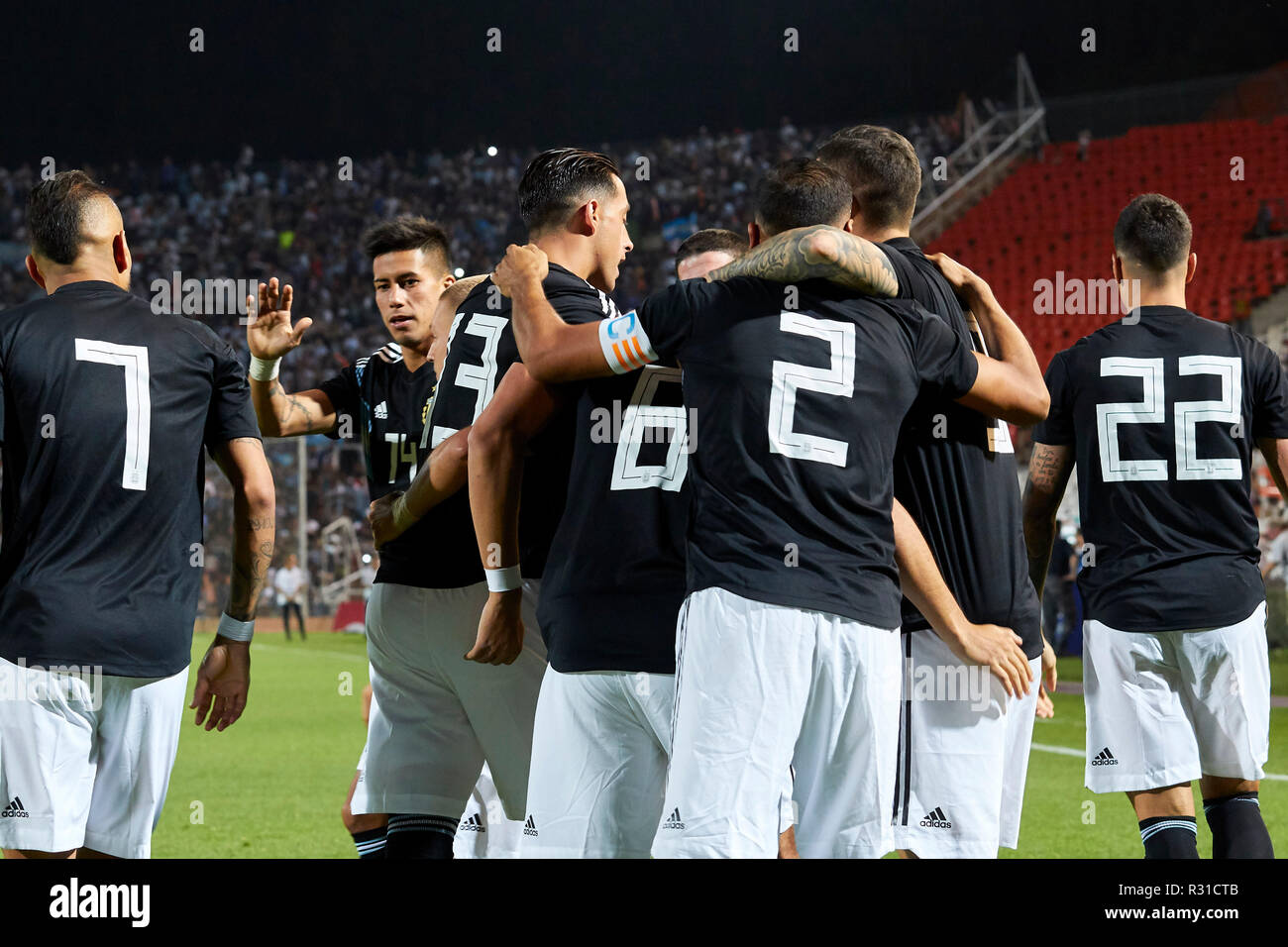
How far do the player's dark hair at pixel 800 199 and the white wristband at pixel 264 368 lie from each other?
90.0 inches

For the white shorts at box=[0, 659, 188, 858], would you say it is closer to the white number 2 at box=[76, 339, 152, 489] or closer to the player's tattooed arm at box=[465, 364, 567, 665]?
the white number 2 at box=[76, 339, 152, 489]

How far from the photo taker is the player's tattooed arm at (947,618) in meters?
3.04

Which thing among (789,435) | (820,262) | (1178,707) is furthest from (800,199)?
(1178,707)

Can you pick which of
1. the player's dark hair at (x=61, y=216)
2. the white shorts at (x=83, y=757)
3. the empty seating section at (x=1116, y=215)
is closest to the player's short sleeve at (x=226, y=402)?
the player's dark hair at (x=61, y=216)

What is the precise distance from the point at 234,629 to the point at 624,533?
129 centimetres

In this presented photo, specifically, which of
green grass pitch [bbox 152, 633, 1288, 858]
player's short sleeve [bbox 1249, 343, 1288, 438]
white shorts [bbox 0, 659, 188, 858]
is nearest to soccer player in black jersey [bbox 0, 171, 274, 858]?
white shorts [bbox 0, 659, 188, 858]

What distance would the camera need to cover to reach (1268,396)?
431 cm

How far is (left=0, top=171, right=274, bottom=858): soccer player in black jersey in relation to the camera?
319 centimetres

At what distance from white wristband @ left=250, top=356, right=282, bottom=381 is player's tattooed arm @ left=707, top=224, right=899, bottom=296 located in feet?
7.66

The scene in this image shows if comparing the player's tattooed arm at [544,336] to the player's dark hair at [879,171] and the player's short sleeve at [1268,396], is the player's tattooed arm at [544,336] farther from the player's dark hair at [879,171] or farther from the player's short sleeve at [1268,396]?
the player's short sleeve at [1268,396]

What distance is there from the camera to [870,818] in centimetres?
275

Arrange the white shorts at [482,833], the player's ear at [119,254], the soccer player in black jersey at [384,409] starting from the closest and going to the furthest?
the player's ear at [119,254], the soccer player in black jersey at [384,409], the white shorts at [482,833]

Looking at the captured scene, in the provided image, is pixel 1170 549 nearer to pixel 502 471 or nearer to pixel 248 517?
pixel 502 471

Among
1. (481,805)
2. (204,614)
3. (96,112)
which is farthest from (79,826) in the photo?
(96,112)
